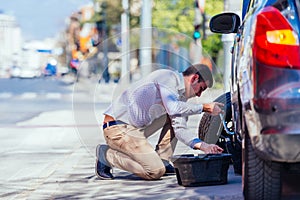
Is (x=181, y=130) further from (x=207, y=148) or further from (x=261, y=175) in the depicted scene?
(x=261, y=175)

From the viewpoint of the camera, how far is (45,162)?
10992 mm

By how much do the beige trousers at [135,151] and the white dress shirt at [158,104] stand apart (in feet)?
0.35

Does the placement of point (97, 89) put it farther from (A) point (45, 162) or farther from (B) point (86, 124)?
(A) point (45, 162)

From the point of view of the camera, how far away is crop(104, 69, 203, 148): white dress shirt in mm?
8383

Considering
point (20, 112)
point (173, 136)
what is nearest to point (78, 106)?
point (173, 136)

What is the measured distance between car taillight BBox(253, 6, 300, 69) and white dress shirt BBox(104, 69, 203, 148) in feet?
9.96

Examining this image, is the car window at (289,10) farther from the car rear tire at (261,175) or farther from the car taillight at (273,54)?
the car rear tire at (261,175)

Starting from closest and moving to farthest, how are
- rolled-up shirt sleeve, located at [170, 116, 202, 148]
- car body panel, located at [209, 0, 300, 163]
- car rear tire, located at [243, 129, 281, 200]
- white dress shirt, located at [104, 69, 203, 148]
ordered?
car body panel, located at [209, 0, 300, 163]
car rear tire, located at [243, 129, 281, 200]
white dress shirt, located at [104, 69, 203, 148]
rolled-up shirt sleeve, located at [170, 116, 202, 148]

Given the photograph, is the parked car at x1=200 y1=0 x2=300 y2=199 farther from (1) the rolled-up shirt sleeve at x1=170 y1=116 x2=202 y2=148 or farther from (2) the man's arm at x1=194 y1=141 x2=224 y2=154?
(1) the rolled-up shirt sleeve at x1=170 y1=116 x2=202 y2=148

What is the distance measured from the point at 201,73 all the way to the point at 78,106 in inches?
174

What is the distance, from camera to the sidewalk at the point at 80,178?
26.0 ft

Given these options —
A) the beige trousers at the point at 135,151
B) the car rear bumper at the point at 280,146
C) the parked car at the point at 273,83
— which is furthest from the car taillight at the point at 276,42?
the beige trousers at the point at 135,151

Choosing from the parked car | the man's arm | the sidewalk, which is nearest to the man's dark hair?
the man's arm

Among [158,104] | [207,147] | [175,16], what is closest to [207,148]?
[207,147]
